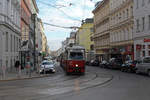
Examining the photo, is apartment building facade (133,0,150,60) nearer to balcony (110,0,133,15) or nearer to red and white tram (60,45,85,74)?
balcony (110,0,133,15)

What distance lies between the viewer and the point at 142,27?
37.5m

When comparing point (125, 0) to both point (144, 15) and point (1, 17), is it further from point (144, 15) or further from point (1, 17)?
point (1, 17)

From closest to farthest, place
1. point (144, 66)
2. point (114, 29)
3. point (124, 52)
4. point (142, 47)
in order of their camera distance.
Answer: point (144, 66) < point (142, 47) < point (124, 52) < point (114, 29)

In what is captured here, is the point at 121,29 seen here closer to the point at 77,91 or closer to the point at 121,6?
the point at 121,6

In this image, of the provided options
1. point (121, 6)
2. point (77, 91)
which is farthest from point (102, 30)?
point (77, 91)

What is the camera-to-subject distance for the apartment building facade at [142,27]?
35.7 m

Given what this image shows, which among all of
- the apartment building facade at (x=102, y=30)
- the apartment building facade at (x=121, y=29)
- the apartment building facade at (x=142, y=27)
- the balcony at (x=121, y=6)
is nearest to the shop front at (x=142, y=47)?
the apartment building facade at (x=142, y=27)

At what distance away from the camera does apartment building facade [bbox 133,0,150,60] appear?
35.7 meters

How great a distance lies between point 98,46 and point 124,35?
73.3 feet

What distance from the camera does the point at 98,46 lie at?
68.1 meters

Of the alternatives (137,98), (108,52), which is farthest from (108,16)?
(137,98)

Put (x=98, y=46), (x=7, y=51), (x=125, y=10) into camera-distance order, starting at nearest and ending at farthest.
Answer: (x=7, y=51) < (x=125, y=10) < (x=98, y=46)

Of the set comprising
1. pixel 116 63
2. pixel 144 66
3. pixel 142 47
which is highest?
pixel 142 47

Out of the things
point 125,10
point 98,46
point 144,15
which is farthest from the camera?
point 98,46
